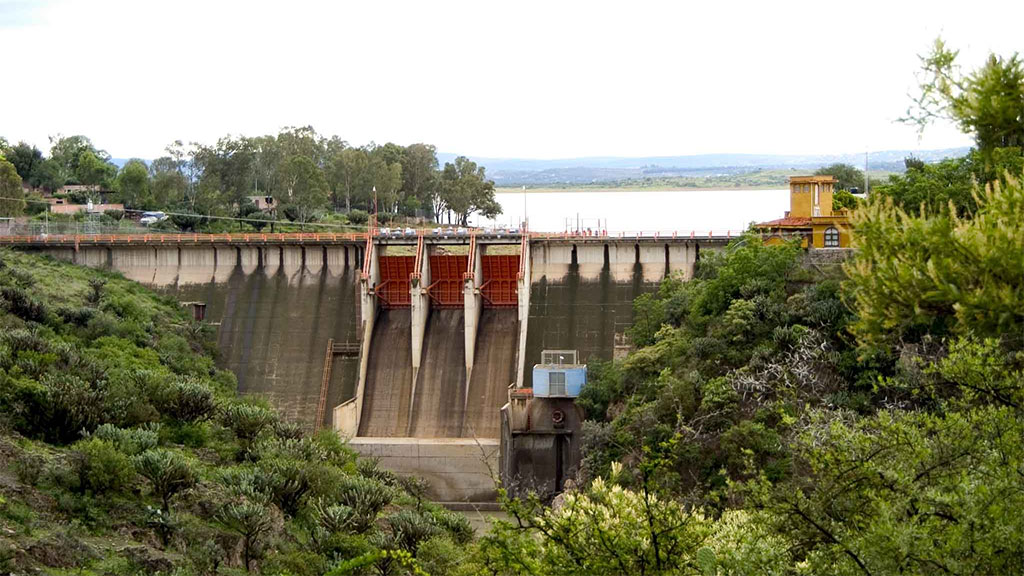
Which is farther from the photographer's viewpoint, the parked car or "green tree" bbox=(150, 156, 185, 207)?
"green tree" bbox=(150, 156, 185, 207)

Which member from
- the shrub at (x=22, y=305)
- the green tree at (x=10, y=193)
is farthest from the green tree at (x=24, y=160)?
the shrub at (x=22, y=305)

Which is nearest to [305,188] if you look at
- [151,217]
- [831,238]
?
[151,217]

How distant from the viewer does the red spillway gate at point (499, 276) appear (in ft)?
194

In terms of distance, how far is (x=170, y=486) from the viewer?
3259cm

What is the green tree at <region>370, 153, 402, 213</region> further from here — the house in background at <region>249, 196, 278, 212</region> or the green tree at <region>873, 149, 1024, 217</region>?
the green tree at <region>873, 149, 1024, 217</region>

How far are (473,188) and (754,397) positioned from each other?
71.7m

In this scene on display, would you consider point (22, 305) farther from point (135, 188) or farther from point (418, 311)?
point (135, 188)

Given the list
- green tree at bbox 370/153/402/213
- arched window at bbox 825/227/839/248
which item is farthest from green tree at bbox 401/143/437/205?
arched window at bbox 825/227/839/248

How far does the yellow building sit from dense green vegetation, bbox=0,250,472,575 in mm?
19222

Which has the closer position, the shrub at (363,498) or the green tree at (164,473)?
the green tree at (164,473)

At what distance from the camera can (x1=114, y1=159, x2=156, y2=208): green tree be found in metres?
97.5

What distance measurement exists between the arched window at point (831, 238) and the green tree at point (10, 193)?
5302 centimetres

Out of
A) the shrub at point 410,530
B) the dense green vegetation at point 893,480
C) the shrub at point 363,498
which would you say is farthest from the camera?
the shrub at point 363,498

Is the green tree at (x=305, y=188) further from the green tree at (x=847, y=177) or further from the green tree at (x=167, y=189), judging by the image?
the green tree at (x=847, y=177)
